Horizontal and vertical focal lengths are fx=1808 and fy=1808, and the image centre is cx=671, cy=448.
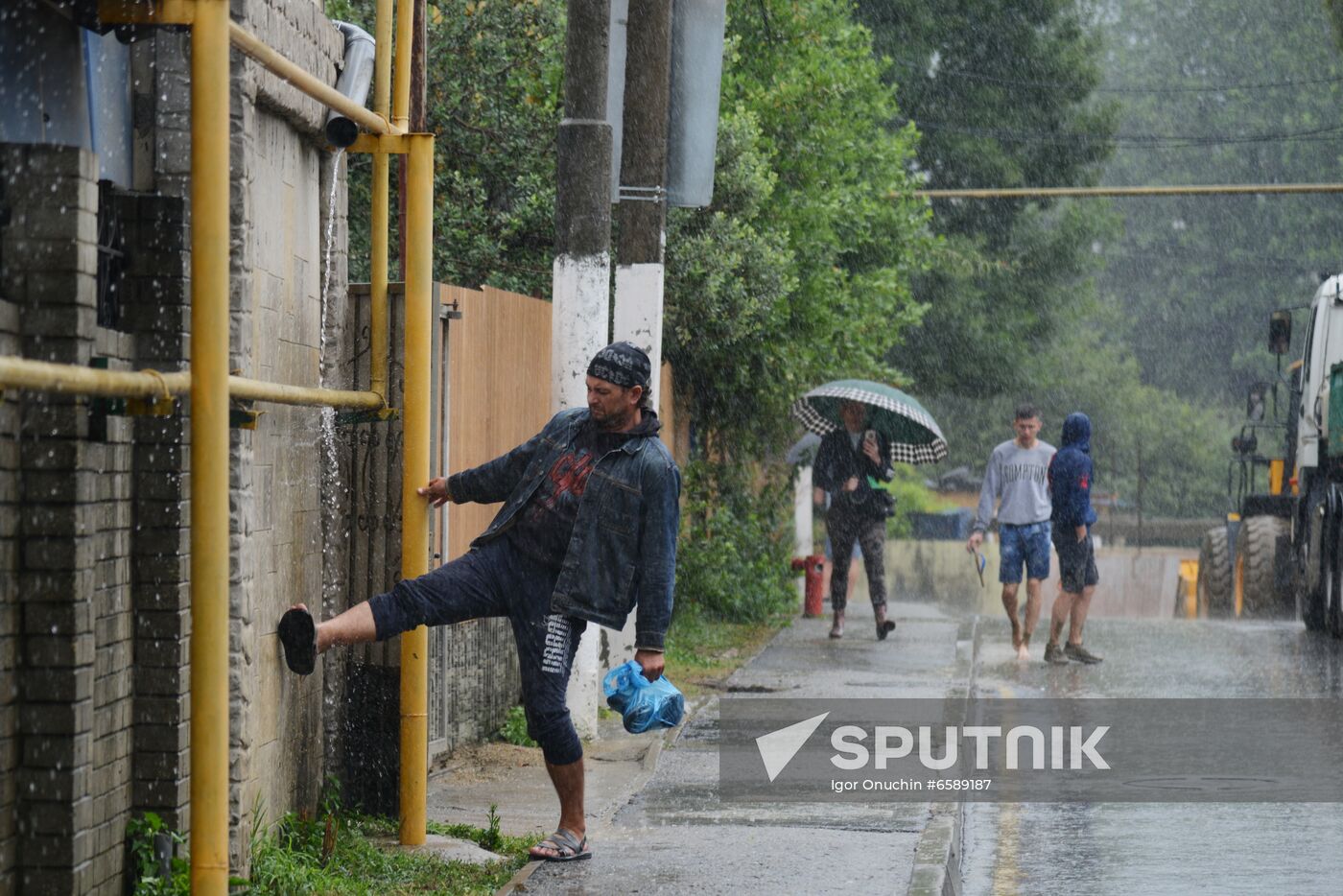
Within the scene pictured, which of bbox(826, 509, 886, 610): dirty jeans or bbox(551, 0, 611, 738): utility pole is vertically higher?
bbox(551, 0, 611, 738): utility pole

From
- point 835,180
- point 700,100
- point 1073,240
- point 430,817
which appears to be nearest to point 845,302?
A: point 835,180

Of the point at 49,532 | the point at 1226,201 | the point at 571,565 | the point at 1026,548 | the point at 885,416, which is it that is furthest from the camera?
the point at 1226,201

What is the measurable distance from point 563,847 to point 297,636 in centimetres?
126

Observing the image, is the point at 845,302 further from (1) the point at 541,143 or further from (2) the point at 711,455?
(1) the point at 541,143

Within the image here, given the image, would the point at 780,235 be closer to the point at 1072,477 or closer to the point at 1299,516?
the point at 1072,477

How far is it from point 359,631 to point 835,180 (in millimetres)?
11678

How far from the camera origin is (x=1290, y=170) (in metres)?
62.1

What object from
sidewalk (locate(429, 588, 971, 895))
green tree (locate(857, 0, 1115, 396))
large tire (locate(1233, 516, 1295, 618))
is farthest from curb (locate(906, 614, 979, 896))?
green tree (locate(857, 0, 1115, 396))

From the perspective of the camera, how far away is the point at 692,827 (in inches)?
280

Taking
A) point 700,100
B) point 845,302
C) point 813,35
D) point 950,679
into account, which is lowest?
point 950,679

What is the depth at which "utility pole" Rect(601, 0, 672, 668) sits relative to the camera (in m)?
9.41

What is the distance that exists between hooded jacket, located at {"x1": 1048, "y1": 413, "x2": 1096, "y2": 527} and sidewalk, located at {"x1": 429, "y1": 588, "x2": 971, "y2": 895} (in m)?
3.85

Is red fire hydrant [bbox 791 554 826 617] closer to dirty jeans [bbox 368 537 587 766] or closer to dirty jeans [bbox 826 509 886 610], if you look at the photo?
dirty jeans [bbox 826 509 886 610]

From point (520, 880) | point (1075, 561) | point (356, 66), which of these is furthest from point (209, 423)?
point (1075, 561)
